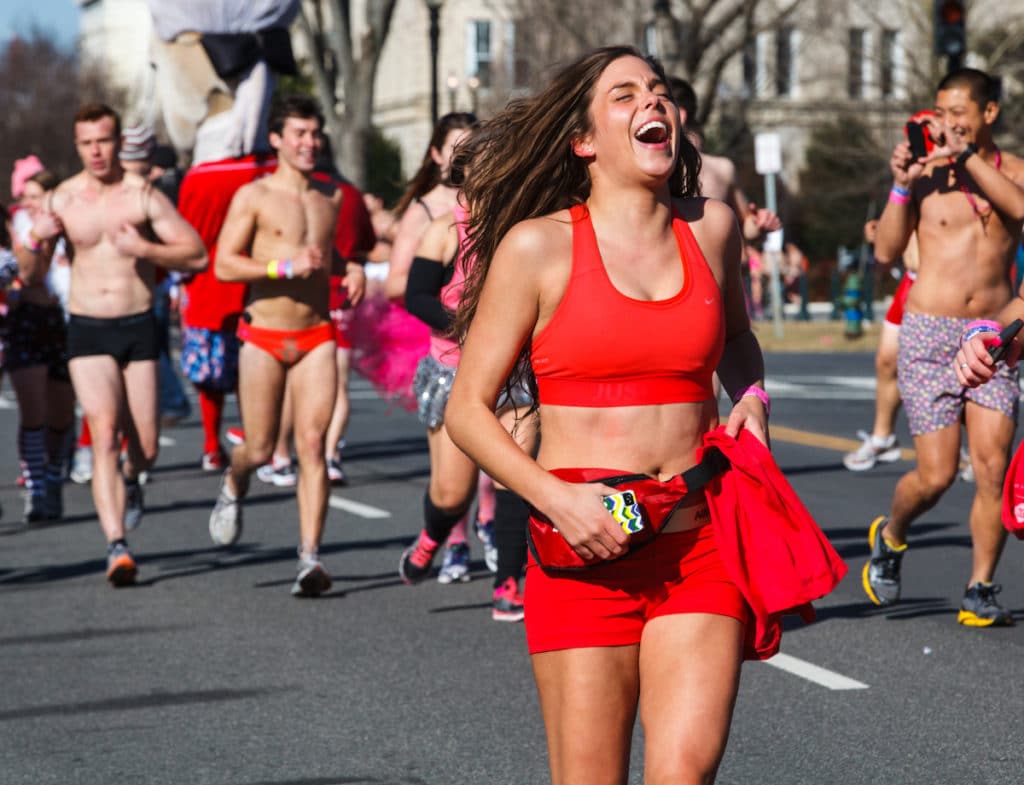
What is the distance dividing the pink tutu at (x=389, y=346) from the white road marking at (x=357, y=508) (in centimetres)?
89

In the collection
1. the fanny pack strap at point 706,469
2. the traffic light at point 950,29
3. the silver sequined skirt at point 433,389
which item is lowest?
Result: the silver sequined skirt at point 433,389

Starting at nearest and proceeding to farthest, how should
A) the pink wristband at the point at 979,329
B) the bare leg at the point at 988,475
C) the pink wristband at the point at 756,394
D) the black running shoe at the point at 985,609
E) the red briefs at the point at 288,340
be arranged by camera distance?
the pink wristband at the point at 756,394 < the pink wristband at the point at 979,329 < the bare leg at the point at 988,475 < the black running shoe at the point at 985,609 < the red briefs at the point at 288,340

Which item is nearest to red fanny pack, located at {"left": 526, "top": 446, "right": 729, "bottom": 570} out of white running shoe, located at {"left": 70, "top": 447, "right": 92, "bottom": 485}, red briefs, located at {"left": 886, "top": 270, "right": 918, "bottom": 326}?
red briefs, located at {"left": 886, "top": 270, "right": 918, "bottom": 326}

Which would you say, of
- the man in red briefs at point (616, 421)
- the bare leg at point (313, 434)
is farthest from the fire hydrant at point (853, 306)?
the man in red briefs at point (616, 421)

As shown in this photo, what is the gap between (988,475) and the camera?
7.80 meters

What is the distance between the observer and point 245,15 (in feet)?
45.7

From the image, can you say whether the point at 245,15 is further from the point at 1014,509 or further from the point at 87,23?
the point at 87,23

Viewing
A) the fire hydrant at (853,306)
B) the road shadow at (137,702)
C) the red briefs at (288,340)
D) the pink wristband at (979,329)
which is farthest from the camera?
the fire hydrant at (853,306)

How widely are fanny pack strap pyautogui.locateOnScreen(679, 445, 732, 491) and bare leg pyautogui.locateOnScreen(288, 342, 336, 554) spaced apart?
502 centimetres

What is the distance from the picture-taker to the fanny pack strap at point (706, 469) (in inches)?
156

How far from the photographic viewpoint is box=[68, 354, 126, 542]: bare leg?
9422 millimetres

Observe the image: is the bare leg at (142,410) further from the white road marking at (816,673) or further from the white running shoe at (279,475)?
the white road marking at (816,673)

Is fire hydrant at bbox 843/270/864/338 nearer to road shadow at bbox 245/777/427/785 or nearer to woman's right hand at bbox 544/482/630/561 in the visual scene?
road shadow at bbox 245/777/427/785

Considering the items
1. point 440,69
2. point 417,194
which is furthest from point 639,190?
point 440,69
